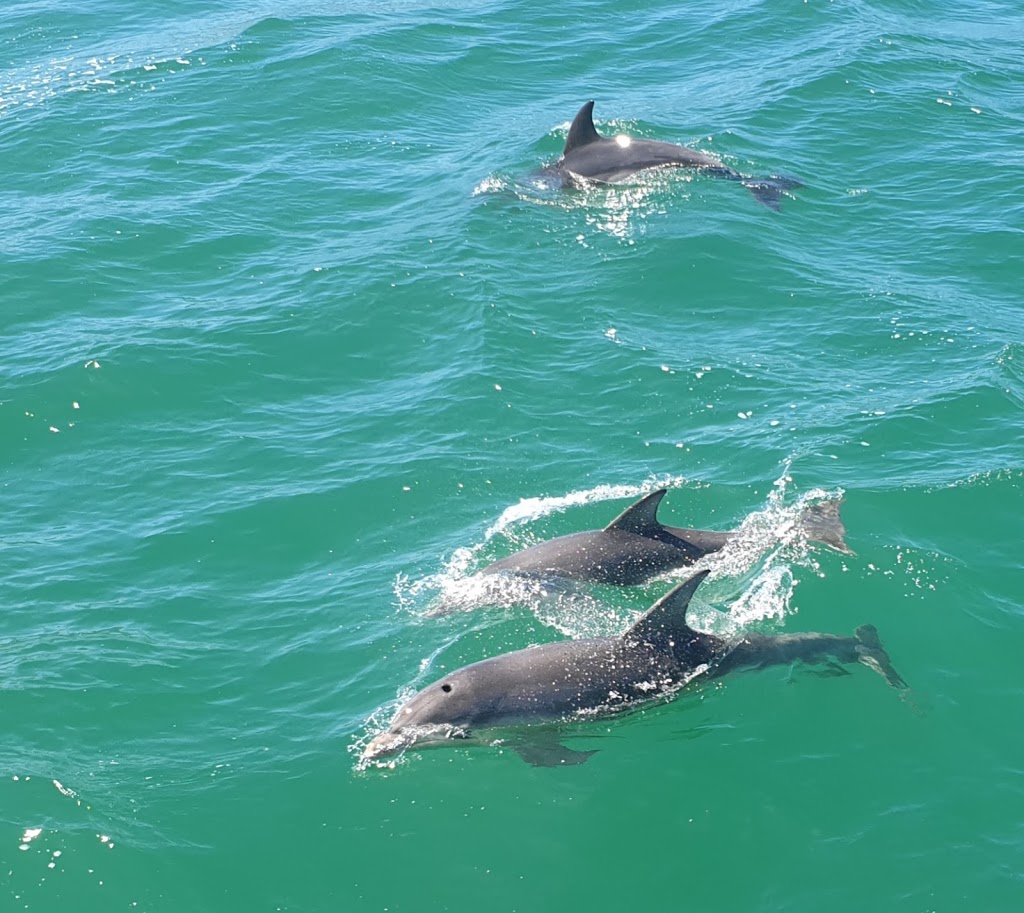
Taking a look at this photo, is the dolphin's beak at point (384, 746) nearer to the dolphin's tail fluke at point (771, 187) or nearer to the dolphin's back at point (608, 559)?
the dolphin's back at point (608, 559)

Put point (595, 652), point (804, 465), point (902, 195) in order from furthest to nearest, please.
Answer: point (902, 195)
point (804, 465)
point (595, 652)

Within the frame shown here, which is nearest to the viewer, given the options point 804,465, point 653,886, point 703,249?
point 653,886

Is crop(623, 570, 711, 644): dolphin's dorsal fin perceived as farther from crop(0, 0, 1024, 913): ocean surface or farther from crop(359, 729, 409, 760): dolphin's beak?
crop(359, 729, 409, 760): dolphin's beak

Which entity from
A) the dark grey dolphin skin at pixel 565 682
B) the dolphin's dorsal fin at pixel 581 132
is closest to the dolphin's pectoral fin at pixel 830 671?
the dark grey dolphin skin at pixel 565 682

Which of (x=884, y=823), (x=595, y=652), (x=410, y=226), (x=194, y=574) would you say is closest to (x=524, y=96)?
(x=410, y=226)

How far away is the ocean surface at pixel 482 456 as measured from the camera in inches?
532

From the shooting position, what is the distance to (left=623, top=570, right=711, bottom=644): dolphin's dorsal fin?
1436 cm

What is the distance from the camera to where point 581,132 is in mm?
28656

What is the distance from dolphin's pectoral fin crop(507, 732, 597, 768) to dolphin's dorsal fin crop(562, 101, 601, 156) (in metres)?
17.6

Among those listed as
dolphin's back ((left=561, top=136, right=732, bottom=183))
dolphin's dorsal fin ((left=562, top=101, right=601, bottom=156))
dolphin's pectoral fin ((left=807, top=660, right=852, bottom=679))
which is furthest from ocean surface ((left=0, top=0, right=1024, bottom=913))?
dolphin's dorsal fin ((left=562, top=101, right=601, bottom=156))

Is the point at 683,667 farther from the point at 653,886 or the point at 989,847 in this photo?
the point at 989,847

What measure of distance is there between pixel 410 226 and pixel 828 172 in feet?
32.6

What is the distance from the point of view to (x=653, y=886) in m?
12.9

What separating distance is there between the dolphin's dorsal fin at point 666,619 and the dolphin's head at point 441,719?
6.30 feet
